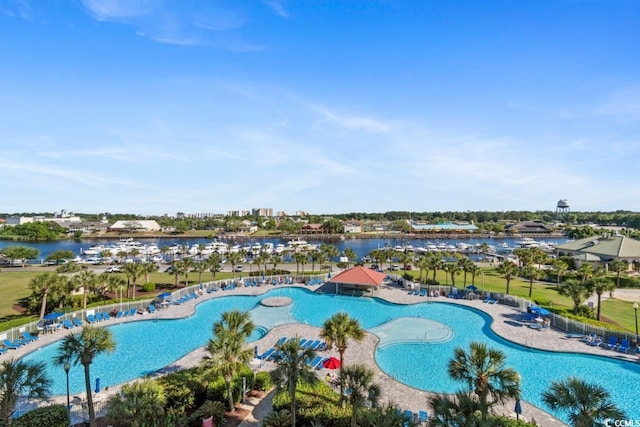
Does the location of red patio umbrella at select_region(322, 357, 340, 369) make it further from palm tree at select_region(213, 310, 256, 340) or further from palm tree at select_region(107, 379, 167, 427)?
palm tree at select_region(107, 379, 167, 427)

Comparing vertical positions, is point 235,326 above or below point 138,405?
above

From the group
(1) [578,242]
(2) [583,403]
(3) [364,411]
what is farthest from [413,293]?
(1) [578,242]

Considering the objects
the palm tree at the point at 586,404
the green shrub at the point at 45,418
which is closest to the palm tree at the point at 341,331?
the palm tree at the point at 586,404

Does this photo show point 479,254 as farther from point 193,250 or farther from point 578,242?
point 193,250

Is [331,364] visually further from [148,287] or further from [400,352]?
[148,287]

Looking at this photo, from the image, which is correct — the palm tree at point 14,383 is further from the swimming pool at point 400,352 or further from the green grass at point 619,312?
the green grass at point 619,312

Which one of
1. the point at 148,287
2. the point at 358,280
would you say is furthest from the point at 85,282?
the point at 358,280

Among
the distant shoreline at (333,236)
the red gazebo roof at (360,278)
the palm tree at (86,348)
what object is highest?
the palm tree at (86,348)

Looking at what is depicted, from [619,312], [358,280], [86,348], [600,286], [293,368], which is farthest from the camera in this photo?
[358,280]
